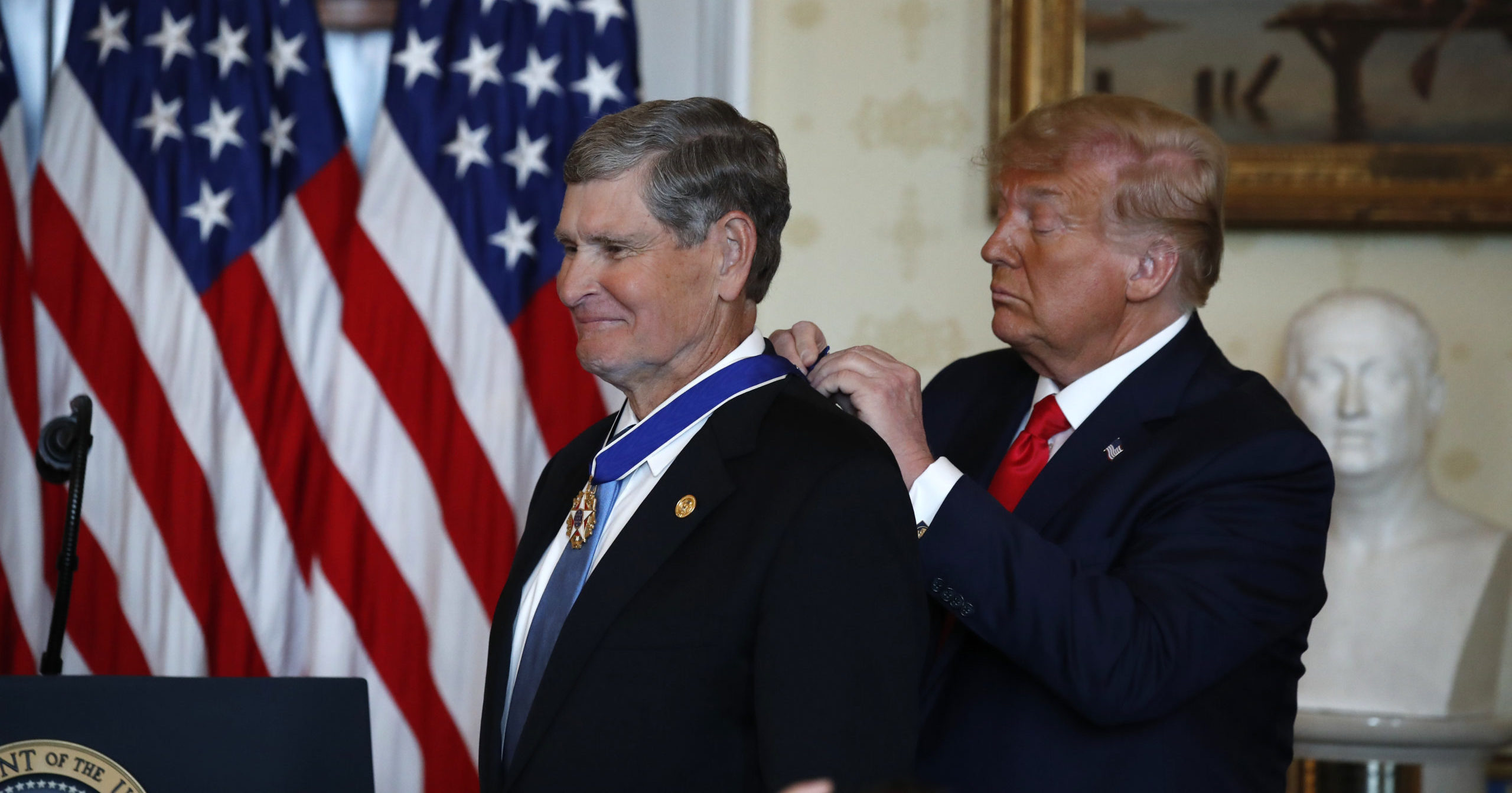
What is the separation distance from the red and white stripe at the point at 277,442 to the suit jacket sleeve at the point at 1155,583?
1.85 m

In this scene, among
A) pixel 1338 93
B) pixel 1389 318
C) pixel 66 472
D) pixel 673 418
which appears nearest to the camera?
pixel 673 418

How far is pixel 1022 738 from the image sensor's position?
6.35 ft

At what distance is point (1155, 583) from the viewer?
1.86 metres

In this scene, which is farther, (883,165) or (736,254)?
(883,165)

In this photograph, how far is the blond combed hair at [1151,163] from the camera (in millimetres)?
2107

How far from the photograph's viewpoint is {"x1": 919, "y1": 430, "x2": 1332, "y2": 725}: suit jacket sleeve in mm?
1803

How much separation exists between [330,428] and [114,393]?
1.81 feet

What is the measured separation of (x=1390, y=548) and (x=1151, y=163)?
1.58 metres

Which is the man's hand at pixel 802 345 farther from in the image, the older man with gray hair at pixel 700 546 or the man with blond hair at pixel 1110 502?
the older man with gray hair at pixel 700 546

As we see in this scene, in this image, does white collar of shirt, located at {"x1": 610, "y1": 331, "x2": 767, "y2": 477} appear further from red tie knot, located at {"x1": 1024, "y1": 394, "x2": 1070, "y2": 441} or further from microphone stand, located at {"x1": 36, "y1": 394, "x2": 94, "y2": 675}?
microphone stand, located at {"x1": 36, "y1": 394, "x2": 94, "y2": 675}

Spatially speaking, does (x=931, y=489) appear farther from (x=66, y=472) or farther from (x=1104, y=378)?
(x=66, y=472)

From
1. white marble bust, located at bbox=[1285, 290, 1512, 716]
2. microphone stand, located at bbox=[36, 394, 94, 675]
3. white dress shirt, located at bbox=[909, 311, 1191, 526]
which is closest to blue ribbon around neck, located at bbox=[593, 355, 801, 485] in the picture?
white dress shirt, located at bbox=[909, 311, 1191, 526]

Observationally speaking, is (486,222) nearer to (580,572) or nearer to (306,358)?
(306,358)

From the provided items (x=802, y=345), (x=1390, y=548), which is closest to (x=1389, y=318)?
(x=1390, y=548)
